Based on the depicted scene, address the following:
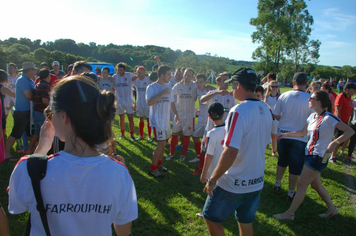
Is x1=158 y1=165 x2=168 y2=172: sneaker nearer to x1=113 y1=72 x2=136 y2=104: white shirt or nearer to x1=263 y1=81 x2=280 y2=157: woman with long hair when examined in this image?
x1=113 y1=72 x2=136 y2=104: white shirt

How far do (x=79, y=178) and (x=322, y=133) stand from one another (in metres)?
3.72

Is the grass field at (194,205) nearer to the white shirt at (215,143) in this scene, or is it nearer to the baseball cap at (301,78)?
the white shirt at (215,143)

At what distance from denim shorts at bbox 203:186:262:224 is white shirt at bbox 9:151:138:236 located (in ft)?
4.61

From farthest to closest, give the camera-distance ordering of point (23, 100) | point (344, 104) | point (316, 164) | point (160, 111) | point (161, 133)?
point (344, 104) < point (23, 100) < point (160, 111) < point (161, 133) < point (316, 164)

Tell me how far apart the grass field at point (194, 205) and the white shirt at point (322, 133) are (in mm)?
1218

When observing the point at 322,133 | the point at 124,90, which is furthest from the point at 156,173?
the point at 124,90

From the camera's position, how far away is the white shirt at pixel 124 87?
25.8ft

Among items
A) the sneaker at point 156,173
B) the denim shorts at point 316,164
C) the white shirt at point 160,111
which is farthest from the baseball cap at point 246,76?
the sneaker at point 156,173

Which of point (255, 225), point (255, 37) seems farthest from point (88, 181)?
point (255, 37)

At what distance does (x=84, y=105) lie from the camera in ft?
3.90

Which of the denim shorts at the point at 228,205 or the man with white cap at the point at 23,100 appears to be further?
the man with white cap at the point at 23,100

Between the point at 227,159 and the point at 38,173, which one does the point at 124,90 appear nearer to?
the point at 227,159

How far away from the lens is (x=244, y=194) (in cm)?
239

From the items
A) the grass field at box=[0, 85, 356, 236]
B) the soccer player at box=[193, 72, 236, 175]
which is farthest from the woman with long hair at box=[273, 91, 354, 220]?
the soccer player at box=[193, 72, 236, 175]
